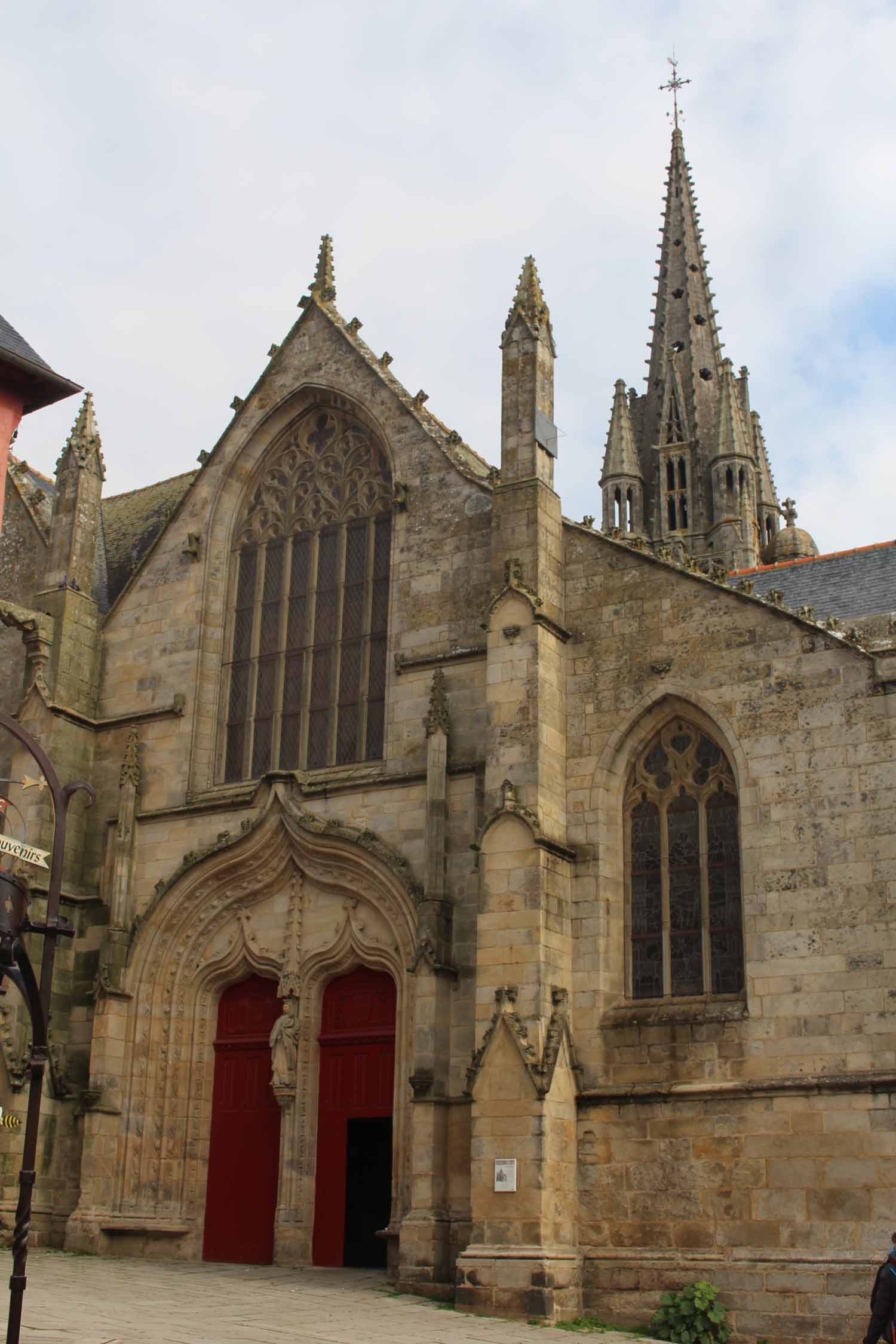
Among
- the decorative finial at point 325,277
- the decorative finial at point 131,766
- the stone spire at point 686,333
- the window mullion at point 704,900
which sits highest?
the stone spire at point 686,333

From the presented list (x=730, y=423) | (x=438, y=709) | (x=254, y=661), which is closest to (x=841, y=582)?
(x=438, y=709)

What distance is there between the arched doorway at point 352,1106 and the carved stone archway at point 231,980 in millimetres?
140

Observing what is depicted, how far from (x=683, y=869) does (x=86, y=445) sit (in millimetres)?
10502

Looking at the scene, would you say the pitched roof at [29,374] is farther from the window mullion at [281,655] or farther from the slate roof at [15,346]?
the window mullion at [281,655]

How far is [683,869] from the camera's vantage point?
1617cm

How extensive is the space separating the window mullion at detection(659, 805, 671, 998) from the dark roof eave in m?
7.22

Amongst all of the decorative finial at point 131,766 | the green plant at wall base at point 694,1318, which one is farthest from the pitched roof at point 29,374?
the green plant at wall base at point 694,1318

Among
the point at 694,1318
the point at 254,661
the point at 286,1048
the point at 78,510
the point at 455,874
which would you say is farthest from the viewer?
the point at 78,510

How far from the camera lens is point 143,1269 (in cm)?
1634

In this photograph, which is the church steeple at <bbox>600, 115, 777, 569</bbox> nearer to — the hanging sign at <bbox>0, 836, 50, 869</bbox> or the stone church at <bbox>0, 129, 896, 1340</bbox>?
the stone church at <bbox>0, 129, 896, 1340</bbox>

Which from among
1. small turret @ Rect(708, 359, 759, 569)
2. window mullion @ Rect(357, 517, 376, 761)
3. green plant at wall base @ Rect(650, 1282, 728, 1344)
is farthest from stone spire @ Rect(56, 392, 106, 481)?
small turret @ Rect(708, 359, 759, 569)

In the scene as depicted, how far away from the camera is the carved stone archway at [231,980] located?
56.5 feet

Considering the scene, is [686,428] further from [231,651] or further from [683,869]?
[683,869]

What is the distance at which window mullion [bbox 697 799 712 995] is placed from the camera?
15.6 meters
